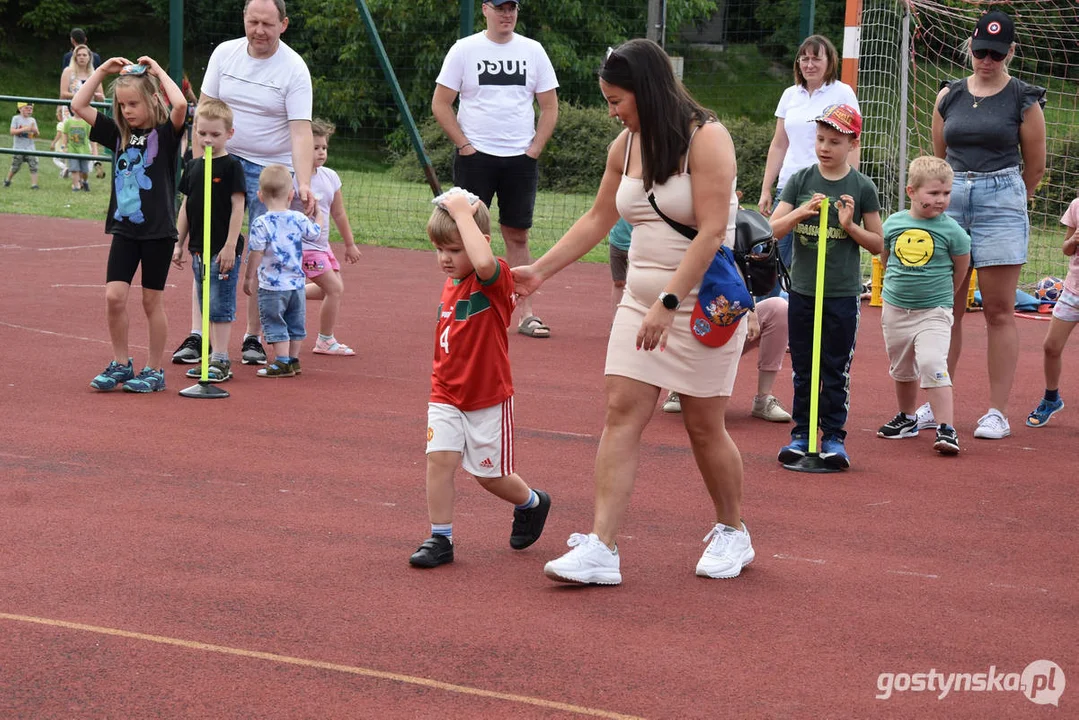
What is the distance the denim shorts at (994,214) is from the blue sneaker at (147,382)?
15.5 ft

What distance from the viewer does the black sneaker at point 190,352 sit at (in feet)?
29.2

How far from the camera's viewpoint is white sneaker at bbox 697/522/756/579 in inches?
196

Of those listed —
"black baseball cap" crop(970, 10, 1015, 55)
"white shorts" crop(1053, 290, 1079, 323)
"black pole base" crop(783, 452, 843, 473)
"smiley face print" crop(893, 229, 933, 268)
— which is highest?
"black baseball cap" crop(970, 10, 1015, 55)

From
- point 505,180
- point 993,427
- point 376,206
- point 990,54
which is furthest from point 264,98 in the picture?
point 376,206

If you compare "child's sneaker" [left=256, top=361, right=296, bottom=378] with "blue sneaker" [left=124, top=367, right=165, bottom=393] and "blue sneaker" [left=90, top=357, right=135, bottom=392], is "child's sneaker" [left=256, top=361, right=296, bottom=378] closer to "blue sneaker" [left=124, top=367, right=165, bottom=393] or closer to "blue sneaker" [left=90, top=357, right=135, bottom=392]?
"blue sneaker" [left=124, top=367, right=165, bottom=393]

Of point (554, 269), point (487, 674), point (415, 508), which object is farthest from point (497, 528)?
point (487, 674)

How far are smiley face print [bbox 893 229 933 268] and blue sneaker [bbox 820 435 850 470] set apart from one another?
1.13 meters

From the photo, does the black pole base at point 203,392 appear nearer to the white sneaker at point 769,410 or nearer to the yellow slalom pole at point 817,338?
the white sneaker at point 769,410

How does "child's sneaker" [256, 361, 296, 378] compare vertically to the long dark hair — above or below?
below

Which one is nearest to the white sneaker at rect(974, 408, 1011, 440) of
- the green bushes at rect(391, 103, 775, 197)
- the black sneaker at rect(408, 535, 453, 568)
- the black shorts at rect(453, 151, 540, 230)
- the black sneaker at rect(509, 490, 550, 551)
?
the black sneaker at rect(509, 490, 550, 551)

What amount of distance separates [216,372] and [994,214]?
4.68 metres

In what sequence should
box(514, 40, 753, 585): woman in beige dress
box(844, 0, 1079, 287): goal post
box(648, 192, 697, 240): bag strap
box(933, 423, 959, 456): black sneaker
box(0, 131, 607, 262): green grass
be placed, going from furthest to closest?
box(0, 131, 607, 262): green grass < box(844, 0, 1079, 287): goal post < box(933, 423, 959, 456): black sneaker < box(648, 192, 697, 240): bag strap < box(514, 40, 753, 585): woman in beige dress

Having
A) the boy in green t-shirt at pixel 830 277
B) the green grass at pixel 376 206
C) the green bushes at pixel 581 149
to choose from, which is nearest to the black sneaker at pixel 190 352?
the boy in green t-shirt at pixel 830 277

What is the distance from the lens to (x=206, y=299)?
8.25 meters
